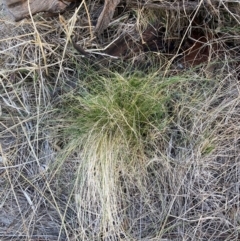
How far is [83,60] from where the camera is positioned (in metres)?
1.56

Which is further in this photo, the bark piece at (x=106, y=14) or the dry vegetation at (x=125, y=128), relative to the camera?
the bark piece at (x=106, y=14)

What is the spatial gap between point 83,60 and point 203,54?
1.36ft

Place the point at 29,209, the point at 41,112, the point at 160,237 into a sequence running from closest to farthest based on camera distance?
the point at 160,237
the point at 29,209
the point at 41,112

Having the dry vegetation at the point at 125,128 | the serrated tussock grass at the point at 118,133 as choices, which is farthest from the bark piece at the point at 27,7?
the serrated tussock grass at the point at 118,133

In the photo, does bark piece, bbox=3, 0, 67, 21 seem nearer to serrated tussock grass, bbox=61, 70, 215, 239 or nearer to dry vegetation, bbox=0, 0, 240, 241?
dry vegetation, bbox=0, 0, 240, 241

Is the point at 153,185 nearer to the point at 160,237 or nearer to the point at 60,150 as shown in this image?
the point at 160,237

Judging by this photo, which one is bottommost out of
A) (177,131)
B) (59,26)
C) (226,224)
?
(226,224)

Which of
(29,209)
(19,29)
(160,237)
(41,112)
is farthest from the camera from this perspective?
(19,29)

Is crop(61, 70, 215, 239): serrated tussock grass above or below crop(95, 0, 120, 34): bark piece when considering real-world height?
below

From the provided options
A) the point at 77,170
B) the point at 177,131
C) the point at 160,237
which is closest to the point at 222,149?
the point at 177,131

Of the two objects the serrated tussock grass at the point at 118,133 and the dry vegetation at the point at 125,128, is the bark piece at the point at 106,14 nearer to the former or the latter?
the dry vegetation at the point at 125,128

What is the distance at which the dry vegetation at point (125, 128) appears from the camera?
1.27 meters

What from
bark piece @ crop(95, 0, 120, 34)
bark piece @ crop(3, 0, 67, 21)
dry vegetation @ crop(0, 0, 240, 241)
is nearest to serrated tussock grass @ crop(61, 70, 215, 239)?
dry vegetation @ crop(0, 0, 240, 241)

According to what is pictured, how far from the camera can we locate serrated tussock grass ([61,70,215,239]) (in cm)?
127
